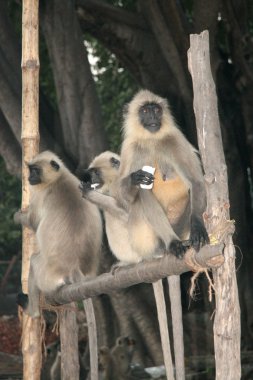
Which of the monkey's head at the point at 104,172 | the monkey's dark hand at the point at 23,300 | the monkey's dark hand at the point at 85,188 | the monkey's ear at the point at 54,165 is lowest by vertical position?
the monkey's dark hand at the point at 23,300

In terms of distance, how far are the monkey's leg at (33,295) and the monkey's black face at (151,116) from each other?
4.54 ft

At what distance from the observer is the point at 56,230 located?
18.6 ft

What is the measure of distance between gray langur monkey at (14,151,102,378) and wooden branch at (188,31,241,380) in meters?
2.07

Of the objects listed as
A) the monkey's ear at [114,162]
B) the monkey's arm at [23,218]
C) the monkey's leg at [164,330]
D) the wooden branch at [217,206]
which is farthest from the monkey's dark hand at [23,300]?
the wooden branch at [217,206]

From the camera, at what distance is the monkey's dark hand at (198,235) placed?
12.9 feet

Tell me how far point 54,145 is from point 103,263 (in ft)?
4.26

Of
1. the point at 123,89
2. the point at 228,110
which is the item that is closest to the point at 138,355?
the point at 228,110

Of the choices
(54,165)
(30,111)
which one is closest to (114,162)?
(54,165)

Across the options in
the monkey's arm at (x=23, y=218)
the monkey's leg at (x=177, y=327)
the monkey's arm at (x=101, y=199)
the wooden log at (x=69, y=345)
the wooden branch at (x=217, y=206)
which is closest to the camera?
the wooden branch at (x=217, y=206)

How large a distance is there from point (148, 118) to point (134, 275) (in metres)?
0.95

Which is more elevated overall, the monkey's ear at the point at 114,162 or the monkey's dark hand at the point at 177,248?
the monkey's ear at the point at 114,162

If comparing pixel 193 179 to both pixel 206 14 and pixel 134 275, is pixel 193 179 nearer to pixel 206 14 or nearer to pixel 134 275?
pixel 134 275

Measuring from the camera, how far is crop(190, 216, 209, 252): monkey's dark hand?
394 centimetres

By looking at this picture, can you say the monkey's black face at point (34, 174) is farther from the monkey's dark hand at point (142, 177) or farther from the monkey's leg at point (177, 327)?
the monkey's leg at point (177, 327)
